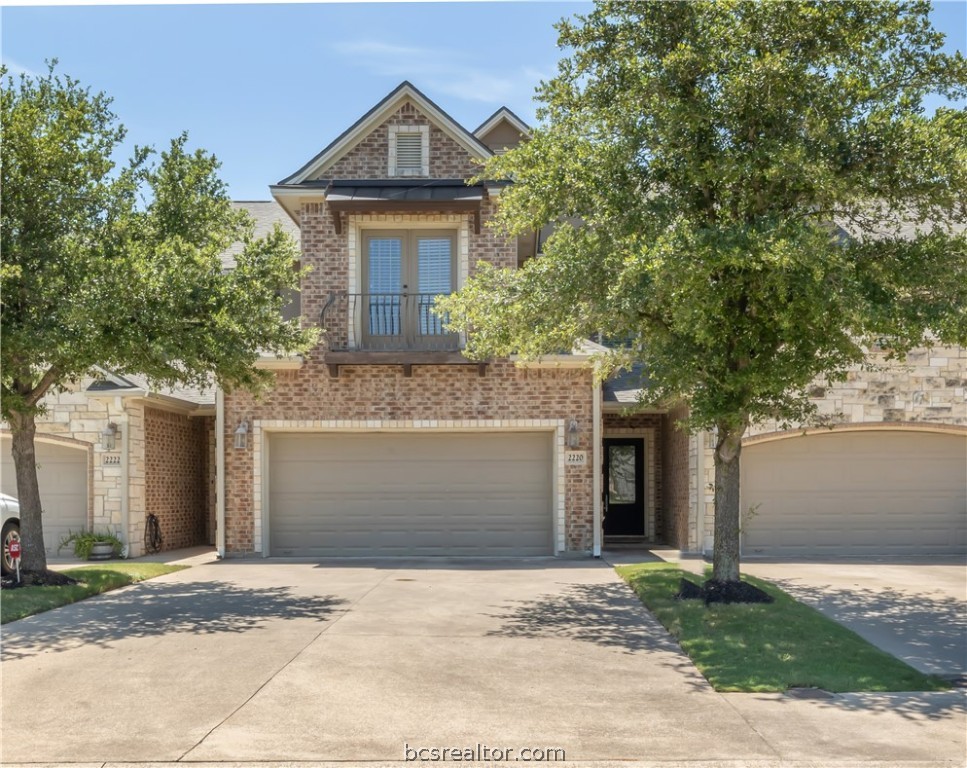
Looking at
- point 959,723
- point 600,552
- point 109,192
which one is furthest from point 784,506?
point 109,192

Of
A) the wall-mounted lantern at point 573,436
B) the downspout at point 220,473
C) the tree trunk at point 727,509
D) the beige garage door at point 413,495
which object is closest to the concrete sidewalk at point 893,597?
the tree trunk at point 727,509

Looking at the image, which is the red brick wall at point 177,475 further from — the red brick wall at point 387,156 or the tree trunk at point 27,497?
the red brick wall at point 387,156

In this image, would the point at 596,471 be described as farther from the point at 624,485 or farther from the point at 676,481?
the point at 624,485

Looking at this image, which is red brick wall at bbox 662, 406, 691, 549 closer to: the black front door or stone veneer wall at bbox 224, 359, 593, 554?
the black front door

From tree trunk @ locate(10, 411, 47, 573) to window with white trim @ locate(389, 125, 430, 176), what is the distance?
770 centimetres

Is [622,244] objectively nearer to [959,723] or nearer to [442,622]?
[442,622]

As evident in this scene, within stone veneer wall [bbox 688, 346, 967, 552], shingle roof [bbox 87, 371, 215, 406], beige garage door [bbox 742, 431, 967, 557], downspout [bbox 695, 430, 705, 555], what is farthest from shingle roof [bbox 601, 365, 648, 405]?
shingle roof [bbox 87, 371, 215, 406]

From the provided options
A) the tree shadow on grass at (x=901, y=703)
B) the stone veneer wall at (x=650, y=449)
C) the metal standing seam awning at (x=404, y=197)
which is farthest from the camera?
the stone veneer wall at (x=650, y=449)

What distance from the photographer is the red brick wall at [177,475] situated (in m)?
18.6

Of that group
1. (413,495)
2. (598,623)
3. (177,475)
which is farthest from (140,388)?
(598,623)

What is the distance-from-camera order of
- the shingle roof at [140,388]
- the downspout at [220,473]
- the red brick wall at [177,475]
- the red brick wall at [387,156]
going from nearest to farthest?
1. the shingle roof at [140,388]
2. the downspout at [220,473]
3. the red brick wall at [387,156]
4. the red brick wall at [177,475]

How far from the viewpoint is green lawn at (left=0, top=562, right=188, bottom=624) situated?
11.4 metres

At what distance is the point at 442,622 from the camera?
1077 centimetres

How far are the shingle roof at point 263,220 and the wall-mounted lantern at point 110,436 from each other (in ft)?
13.8
